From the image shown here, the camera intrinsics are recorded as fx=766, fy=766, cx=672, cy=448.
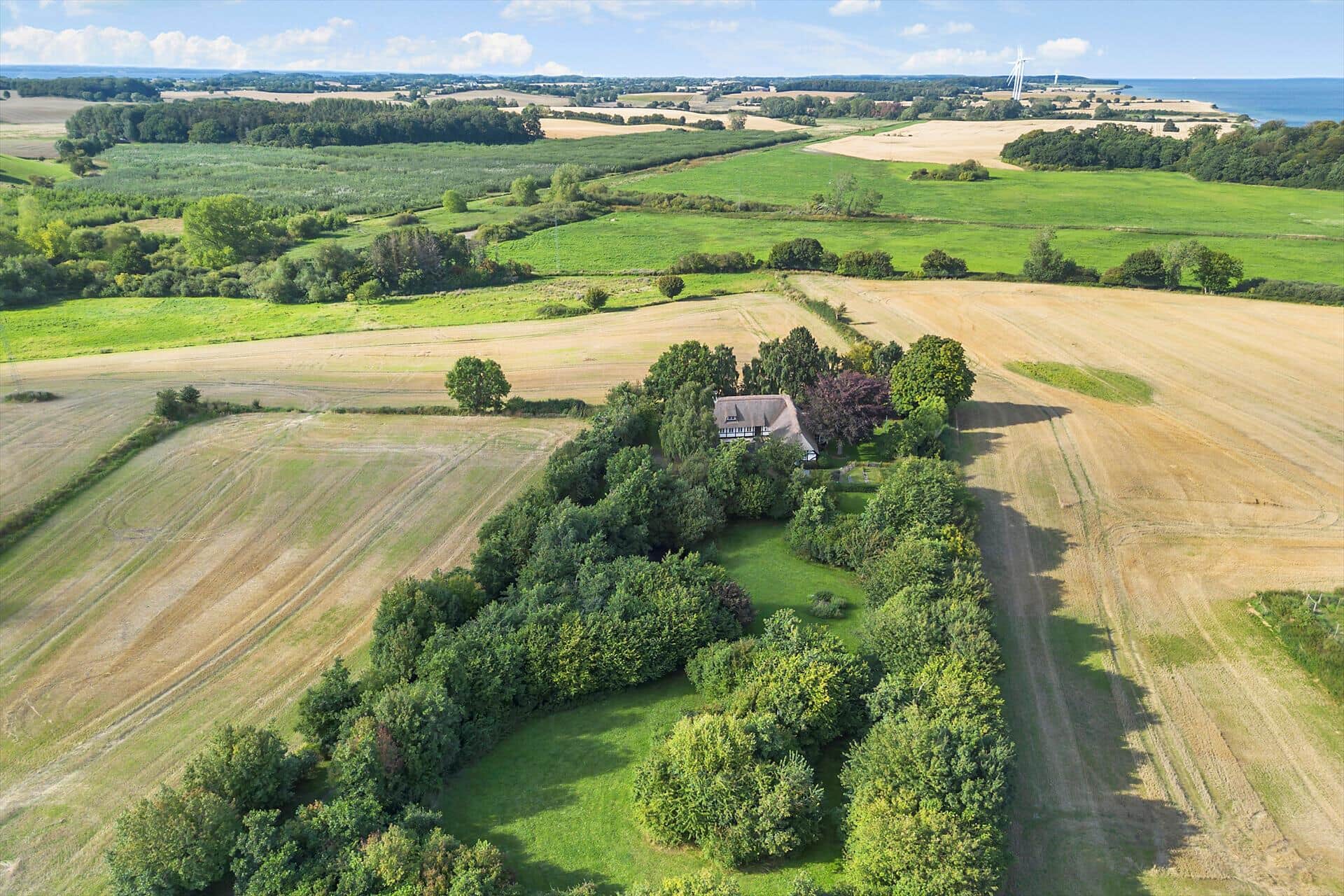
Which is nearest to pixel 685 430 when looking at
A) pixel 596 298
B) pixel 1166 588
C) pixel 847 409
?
pixel 847 409

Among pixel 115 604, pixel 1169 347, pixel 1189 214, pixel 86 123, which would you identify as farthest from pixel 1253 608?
pixel 86 123

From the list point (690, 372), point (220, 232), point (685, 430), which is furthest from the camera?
point (220, 232)

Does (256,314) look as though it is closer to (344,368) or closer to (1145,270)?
(344,368)

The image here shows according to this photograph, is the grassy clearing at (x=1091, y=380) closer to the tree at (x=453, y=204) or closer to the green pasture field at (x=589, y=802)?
the green pasture field at (x=589, y=802)

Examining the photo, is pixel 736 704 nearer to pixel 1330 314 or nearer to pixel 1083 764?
pixel 1083 764

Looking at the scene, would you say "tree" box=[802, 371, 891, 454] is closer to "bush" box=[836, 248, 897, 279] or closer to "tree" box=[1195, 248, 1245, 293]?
"bush" box=[836, 248, 897, 279]

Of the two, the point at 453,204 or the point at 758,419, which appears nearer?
the point at 758,419
